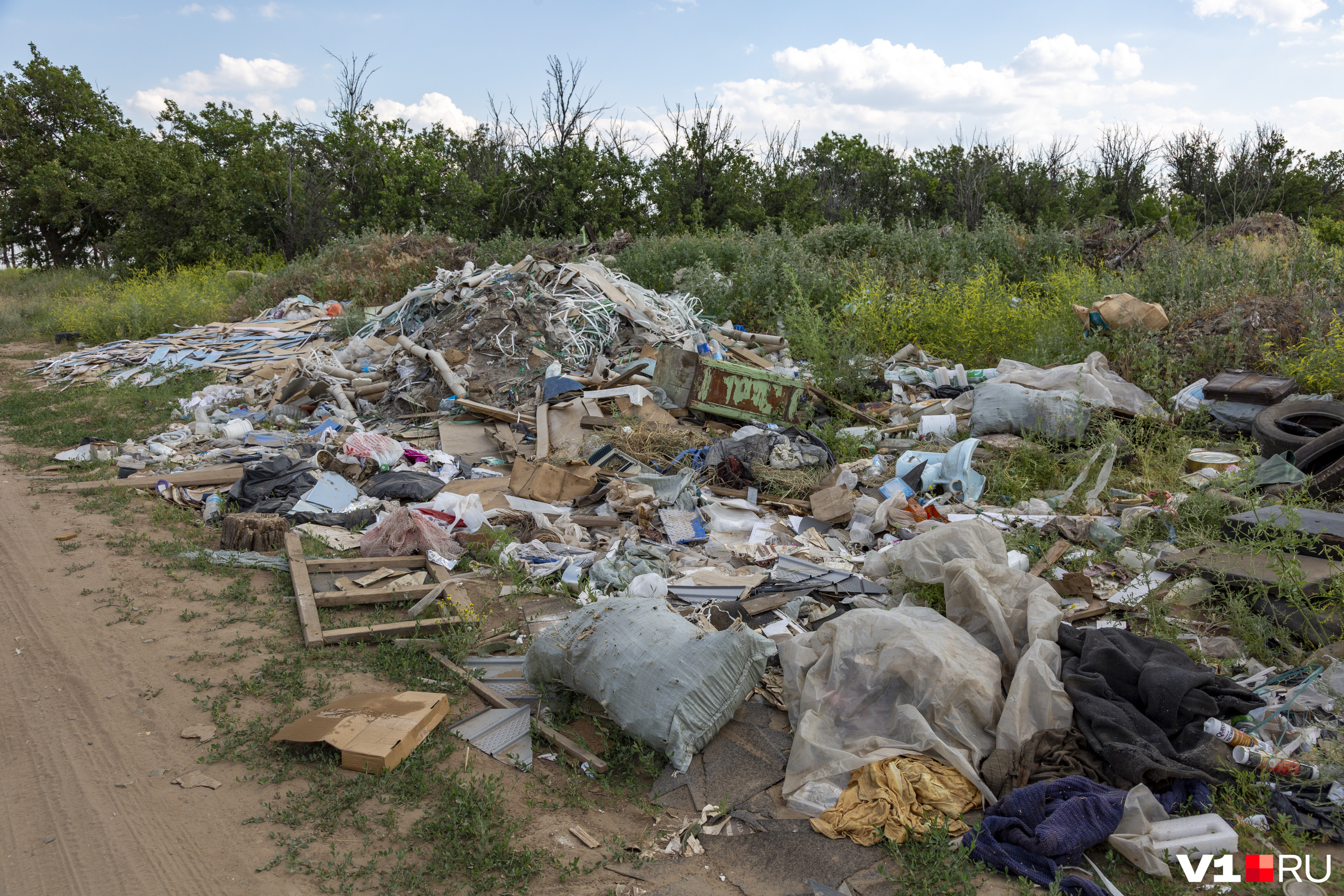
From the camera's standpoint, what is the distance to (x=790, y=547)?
5320 millimetres

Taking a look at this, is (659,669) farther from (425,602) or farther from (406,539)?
(406,539)

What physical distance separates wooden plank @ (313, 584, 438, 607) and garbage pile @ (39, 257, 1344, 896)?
0.10ft

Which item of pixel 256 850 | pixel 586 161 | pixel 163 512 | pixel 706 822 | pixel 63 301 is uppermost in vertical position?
pixel 586 161

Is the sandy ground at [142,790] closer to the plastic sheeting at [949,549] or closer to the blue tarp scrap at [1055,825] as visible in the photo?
the blue tarp scrap at [1055,825]

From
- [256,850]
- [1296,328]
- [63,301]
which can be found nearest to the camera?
[256,850]

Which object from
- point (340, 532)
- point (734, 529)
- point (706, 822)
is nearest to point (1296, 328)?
point (734, 529)

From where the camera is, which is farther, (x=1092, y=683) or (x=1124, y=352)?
(x=1124, y=352)

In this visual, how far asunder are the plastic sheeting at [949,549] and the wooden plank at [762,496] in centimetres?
180

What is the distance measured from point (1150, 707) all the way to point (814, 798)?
1406mm

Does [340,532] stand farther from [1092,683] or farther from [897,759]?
[1092,683]

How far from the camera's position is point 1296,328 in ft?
24.5

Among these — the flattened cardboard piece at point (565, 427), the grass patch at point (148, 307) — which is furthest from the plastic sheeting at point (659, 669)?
the grass patch at point (148, 307)

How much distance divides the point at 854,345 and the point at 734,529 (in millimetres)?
3796

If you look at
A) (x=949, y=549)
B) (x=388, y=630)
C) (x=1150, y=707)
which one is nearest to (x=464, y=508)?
(x=388, y=630)
